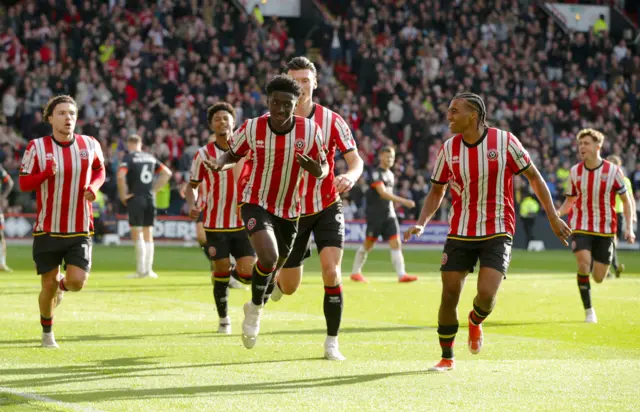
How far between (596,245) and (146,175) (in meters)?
9.17

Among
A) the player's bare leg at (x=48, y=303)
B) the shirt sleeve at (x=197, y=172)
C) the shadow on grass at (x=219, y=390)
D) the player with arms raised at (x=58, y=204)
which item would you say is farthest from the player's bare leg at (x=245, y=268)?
the shadow on grass at (x=219, y=390)

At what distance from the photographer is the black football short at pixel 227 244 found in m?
11.8

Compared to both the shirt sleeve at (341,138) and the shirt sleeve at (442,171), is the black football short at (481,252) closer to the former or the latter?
the shirt sleeve at (442,171)

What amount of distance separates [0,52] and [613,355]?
2597cm

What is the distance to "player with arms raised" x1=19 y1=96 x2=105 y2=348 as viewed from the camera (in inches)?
398

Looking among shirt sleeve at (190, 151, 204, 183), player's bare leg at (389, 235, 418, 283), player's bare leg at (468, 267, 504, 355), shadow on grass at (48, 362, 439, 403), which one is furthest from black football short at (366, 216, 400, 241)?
shadow on grass at (48, 362, 439, 403)

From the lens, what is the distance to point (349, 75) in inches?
1542

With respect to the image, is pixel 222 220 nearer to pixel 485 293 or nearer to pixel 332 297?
pixel 332 297

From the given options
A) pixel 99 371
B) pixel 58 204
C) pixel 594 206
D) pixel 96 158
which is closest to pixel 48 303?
pixel 58 204

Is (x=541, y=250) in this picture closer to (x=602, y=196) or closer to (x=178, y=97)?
(x=178, y=97)

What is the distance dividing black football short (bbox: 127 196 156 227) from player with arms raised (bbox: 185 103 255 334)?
7944 mm

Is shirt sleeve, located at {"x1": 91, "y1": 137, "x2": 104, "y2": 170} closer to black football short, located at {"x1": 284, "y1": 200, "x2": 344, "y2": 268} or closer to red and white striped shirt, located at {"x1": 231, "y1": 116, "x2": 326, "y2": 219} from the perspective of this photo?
red and white striped shirt, located at {"x1": 231, "y1": 116, "x2": 326, "y2": 219}

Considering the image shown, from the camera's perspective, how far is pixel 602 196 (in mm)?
13961

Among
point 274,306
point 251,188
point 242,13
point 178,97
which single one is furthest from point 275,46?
point 251,188
